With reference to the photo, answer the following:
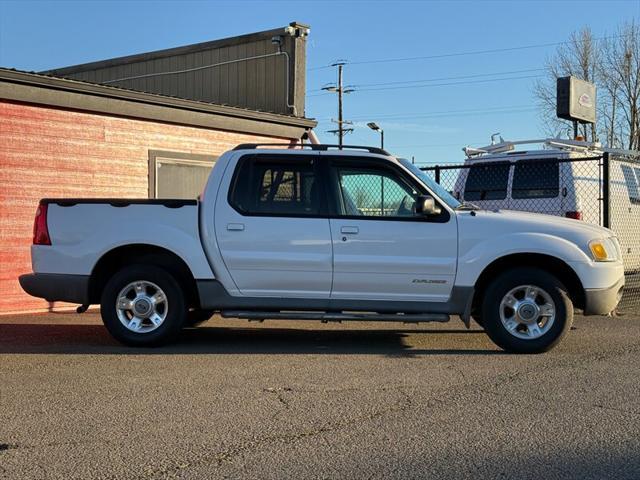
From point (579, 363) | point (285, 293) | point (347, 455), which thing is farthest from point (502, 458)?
point (285, 293)

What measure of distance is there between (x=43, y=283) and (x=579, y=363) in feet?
18.0

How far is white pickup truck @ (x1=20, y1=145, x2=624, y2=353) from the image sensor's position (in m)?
7.41

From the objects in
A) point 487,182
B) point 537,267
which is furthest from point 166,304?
point 487,182

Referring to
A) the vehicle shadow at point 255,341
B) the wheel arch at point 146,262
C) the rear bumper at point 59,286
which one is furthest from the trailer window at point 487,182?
the rear bumper at point 59,286

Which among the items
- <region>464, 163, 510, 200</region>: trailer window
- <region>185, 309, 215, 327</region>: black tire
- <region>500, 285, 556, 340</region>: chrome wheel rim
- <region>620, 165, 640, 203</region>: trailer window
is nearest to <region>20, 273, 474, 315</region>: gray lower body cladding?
<region>500, 285, 556, 340</region>: chrome wheel rim

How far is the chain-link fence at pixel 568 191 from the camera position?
37.2ft

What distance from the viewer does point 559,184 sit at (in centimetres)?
1141

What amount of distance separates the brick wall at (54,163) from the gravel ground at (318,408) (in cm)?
236

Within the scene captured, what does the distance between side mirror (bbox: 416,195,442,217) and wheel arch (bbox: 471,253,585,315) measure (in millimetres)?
774

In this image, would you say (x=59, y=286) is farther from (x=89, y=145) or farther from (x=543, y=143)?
(x=543, y=143)

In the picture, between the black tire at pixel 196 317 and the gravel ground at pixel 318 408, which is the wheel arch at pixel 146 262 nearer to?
the gravel ground at pixel 318 408

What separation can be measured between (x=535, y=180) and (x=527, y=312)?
188 inches

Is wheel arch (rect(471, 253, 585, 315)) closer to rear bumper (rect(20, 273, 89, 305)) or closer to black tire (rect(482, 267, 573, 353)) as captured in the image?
black tire (rect(482, 267, 573, 353))

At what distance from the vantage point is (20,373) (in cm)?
667
